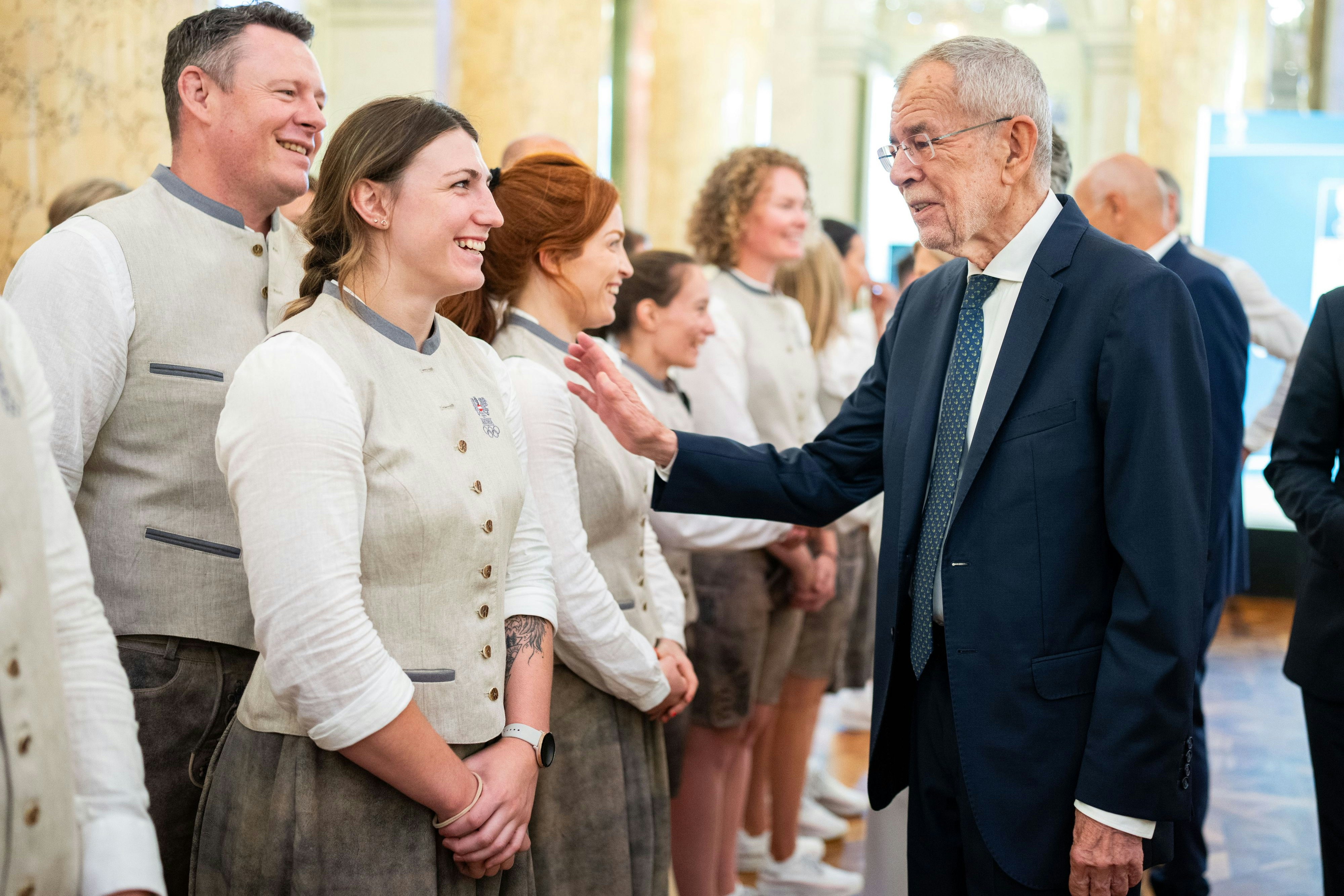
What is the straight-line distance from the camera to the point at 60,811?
3.74ft

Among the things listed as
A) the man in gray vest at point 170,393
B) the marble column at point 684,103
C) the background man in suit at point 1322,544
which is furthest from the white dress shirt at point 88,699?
the marble column at point 684,103

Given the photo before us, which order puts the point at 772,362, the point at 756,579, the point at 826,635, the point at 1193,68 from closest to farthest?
the point at 756,579 < the point at 772,362 < the point at 826,635 < the point at 1193,68

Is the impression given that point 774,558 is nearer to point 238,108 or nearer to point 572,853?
point 572,853

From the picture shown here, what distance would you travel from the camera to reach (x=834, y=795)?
14.1 feet

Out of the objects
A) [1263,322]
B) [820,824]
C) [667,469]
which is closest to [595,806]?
[667,469]

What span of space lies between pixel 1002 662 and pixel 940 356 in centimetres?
51

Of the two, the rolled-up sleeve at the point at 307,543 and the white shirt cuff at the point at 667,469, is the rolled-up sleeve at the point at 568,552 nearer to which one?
the white shirt cuff at the point at 667,469

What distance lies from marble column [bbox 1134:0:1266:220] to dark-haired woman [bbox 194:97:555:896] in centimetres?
682

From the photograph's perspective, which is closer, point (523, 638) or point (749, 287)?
point (523, 638)

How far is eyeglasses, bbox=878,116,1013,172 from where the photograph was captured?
6.09 ft

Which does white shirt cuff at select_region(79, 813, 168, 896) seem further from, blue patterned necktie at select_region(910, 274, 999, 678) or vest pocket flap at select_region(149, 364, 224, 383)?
blue patterned necktie at select_region(910, 274, 999, 678)

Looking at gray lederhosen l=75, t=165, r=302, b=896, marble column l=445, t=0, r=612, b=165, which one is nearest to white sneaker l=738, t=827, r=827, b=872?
gray lederhosen l=75, t=165, r=302, b=896

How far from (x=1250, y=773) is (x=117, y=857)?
176 inches

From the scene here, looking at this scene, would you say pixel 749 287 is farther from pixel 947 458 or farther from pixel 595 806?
pixel 595 806
